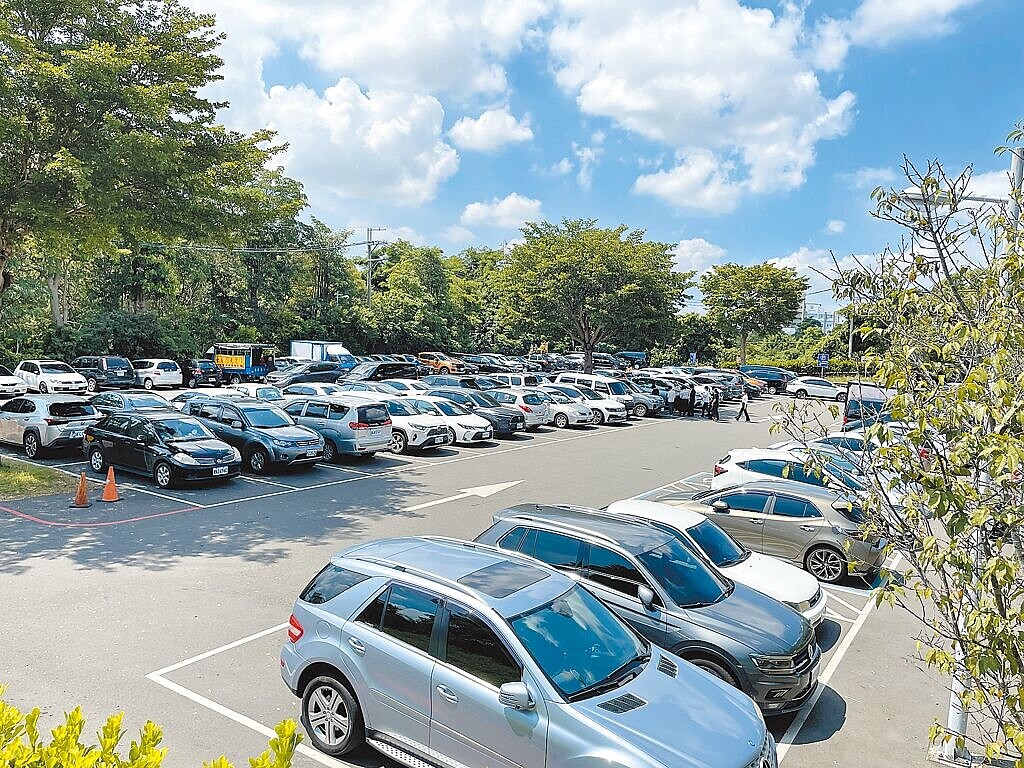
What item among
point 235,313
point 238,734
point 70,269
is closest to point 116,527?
point 238,734

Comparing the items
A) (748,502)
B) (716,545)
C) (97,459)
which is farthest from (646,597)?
(97,459)

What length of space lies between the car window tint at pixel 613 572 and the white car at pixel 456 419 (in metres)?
15.4

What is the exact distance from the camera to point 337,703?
6.16 m

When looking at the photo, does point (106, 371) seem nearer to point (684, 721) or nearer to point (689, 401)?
point (689, 401)

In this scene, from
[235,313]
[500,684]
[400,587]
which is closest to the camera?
[500,684]

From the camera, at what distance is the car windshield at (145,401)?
789 inches

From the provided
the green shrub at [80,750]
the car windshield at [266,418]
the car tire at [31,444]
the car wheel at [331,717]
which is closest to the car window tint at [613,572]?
the car wheel at [331,717]

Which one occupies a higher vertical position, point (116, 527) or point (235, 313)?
point (235, 313)

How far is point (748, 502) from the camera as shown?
12133 mm

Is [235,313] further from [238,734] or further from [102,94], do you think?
[238,734]

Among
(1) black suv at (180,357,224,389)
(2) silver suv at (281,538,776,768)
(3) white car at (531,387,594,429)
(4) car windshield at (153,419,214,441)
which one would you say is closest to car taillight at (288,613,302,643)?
(2) silver suv at (281,538,776,768)

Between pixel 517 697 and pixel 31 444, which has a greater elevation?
pixel 517 697

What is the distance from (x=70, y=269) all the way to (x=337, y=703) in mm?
46100

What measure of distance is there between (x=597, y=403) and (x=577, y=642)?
26375mm
